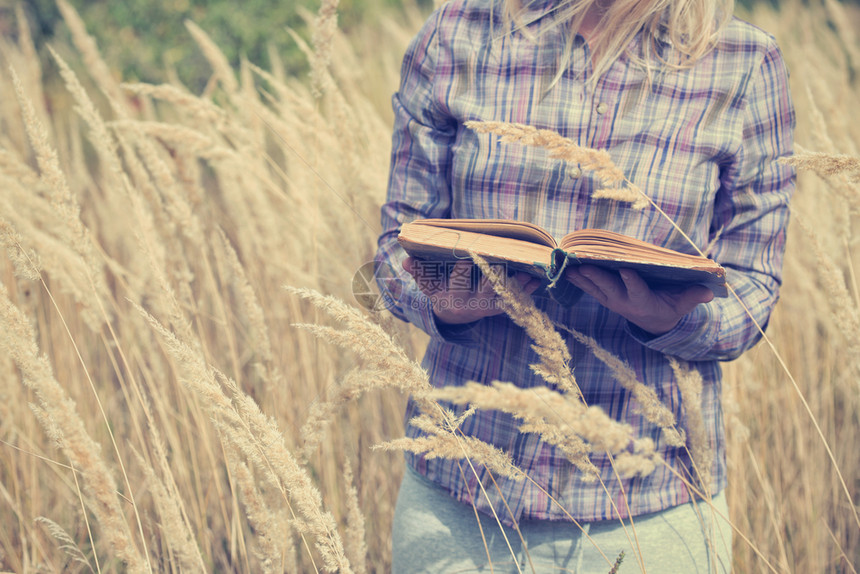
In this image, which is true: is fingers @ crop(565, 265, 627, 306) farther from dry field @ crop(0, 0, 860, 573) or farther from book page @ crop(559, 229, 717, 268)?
dry field @ crop(0, 0, 860, 573)

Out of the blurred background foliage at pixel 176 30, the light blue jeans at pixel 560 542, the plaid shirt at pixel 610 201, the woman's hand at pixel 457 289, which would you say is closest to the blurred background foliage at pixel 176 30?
the blurred background foliage at pixel 176 30

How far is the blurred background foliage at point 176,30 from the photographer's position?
13.1 feet

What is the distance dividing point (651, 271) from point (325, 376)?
1.16 meters

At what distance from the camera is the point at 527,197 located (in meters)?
1.00

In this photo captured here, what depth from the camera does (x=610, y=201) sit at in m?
0.98

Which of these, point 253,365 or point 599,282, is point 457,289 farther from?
point 253,365

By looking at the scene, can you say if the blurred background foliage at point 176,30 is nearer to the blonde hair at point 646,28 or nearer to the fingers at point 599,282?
the blonde hair at point 646,28

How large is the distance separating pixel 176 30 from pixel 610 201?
4109mm

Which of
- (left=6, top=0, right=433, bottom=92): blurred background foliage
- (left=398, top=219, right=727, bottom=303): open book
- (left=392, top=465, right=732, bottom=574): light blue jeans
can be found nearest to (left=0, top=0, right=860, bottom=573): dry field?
(left=392, top=465, right=732, bottom=574): light blue jeans

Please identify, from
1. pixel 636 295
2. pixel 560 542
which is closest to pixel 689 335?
pixel 636 295

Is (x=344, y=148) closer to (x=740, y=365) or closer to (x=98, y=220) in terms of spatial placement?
(x=740, y=365)

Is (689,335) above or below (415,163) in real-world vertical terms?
below

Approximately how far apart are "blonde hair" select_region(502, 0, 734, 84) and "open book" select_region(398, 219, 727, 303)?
348 mm

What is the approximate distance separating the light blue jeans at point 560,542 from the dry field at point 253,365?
0.06m
